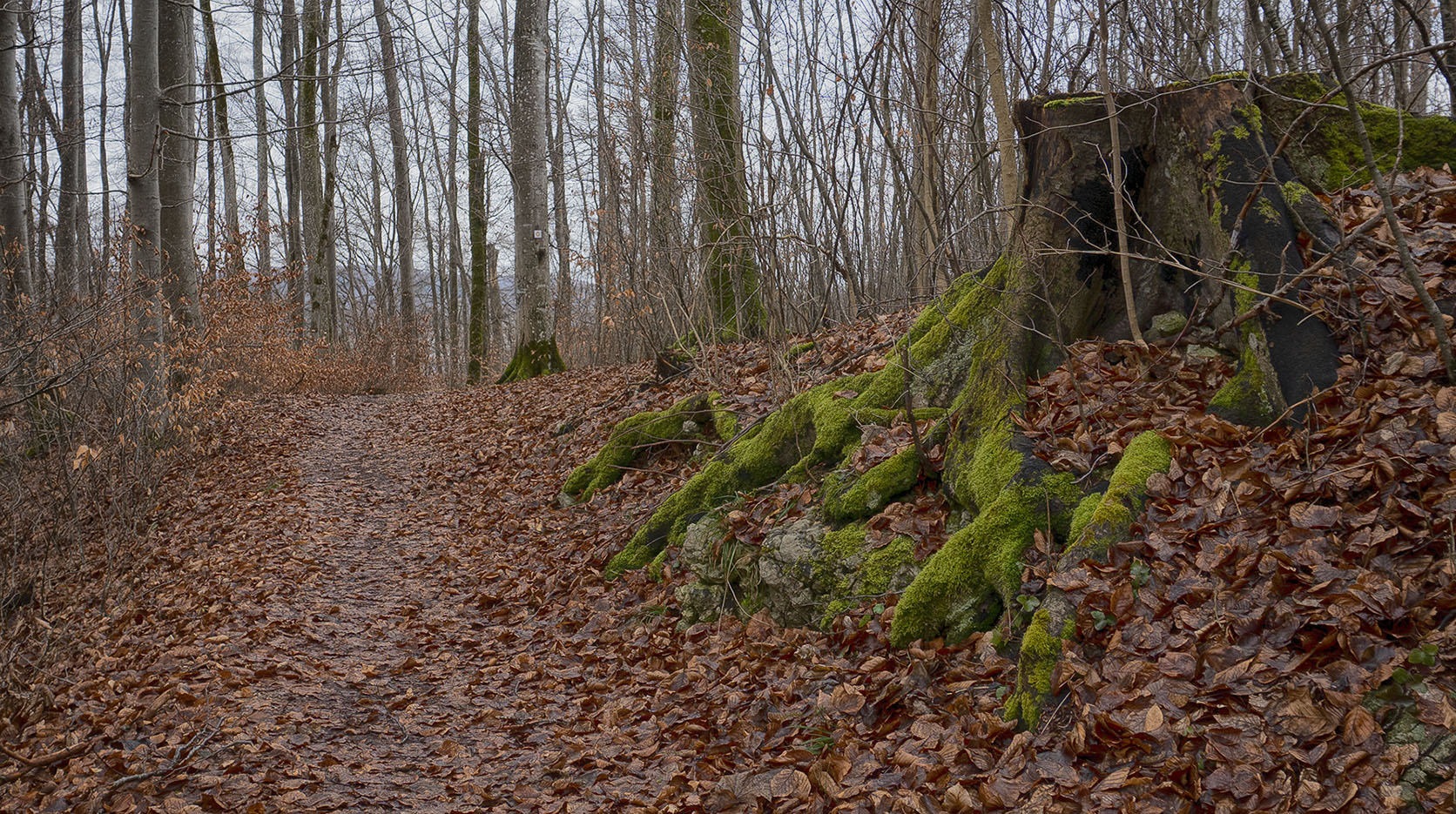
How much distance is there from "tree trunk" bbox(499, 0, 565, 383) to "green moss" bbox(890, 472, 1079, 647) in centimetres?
1012

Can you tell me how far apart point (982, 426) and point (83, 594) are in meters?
7.05

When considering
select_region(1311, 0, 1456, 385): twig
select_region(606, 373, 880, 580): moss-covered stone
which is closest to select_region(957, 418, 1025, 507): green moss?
select_region(606, 373, 880, 580): moss-covered stone

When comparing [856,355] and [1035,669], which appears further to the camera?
[856,355]

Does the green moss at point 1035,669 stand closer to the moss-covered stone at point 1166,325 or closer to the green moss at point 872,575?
the green moss at point 872,575

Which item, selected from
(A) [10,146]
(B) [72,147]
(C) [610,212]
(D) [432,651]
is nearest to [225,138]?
(A) [10,146]

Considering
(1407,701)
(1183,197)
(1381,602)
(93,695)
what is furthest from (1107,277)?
(93,695)

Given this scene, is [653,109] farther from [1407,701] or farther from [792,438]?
[1407,701]

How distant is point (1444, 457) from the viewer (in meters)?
2.98

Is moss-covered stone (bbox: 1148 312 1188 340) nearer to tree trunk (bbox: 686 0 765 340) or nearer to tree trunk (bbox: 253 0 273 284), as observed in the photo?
tree trunk (bbox: 686 0 765 340)

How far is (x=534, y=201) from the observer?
516 inches

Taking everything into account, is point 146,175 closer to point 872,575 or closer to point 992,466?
point 872,575

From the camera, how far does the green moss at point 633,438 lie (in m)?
7.66

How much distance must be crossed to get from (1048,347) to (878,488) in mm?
1280

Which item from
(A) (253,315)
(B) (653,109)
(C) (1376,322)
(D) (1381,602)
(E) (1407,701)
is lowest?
(E) (1407,701)
